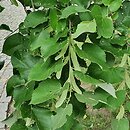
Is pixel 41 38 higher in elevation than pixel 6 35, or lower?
higher

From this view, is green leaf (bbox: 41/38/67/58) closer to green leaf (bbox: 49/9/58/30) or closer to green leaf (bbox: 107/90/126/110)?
green leaf (bbox: 49/9/58/30)

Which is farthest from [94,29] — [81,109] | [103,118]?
[103,118]

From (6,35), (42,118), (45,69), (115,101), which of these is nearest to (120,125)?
(115,101)

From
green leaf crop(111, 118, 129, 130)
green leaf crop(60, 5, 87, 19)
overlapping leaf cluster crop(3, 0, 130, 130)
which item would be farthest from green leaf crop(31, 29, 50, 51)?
green leaf crop(111, 118, 129, 130)

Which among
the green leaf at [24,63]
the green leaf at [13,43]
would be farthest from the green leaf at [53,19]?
the green leaf at [13,43]

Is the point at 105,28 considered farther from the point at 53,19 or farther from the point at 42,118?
the point at 42,118

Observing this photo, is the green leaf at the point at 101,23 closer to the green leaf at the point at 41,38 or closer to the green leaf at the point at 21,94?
the green leaf at the point at 41,38

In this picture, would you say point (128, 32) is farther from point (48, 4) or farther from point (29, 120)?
point (29, 120)
